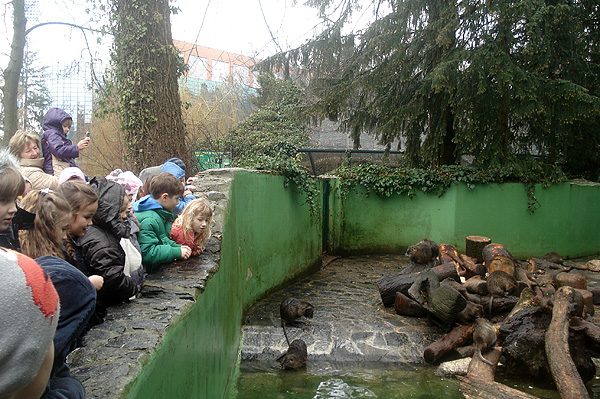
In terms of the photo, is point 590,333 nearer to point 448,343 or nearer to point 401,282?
point 448,343

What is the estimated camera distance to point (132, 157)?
734 centimetres

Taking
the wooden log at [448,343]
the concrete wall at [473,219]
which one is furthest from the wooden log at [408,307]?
the concrete wall at [473,219]

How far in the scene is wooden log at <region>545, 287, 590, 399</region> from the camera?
11.4 feet

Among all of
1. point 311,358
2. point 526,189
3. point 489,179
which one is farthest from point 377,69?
point 311,358

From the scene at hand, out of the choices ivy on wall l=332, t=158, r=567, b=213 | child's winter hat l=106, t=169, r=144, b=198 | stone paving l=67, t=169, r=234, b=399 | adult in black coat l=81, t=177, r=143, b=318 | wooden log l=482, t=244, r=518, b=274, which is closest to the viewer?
stone paving l=67, t=169, r=234, b=399

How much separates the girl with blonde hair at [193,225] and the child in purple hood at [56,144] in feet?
5.16

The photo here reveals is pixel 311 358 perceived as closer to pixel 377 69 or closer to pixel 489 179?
pixel 489 179

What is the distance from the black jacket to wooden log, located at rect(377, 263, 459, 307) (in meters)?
3.99

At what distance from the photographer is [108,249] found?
2332 millimetres

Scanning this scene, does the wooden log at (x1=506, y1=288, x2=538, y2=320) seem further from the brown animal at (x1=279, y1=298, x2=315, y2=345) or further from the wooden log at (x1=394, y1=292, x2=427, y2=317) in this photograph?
the brown animal at (x1=279, y1=298, x2=315, y2=345)

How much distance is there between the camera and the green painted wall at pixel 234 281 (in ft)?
6.50

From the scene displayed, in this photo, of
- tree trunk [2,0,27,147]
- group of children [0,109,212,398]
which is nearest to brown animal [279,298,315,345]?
group of children [0,109,212,398]

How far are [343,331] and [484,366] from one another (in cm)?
149

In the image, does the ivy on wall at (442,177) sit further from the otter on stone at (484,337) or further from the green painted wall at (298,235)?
the otter on stone at (484,337)
